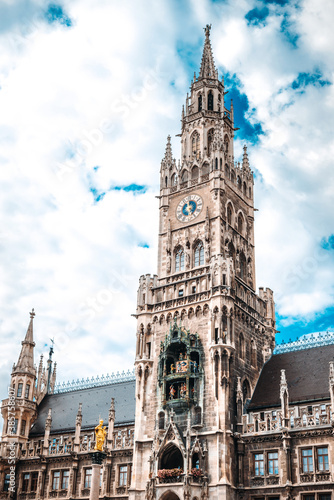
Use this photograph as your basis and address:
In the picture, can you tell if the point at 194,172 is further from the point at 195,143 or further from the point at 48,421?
the point at 48,421

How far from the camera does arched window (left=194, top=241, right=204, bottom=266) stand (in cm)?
5417

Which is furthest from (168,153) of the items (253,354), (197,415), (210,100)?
(197,415)

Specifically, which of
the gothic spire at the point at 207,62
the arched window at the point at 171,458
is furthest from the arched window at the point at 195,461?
the gothic spire at the point at 207,62

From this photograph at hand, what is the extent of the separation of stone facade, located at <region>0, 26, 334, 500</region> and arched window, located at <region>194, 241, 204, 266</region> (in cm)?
18

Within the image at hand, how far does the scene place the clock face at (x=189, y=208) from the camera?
5616 centimetres

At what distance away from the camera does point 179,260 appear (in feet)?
182

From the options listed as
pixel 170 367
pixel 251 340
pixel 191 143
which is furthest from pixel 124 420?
pixel 191 143

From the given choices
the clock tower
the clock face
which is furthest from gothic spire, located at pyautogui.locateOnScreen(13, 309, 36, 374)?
the clock face

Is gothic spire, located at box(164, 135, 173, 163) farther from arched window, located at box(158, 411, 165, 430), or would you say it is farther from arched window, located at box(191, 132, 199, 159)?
arched window, located at box(158, 411, 165, 430)

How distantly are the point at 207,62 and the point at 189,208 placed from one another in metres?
19.4

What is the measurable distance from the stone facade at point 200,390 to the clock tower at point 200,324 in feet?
0.34

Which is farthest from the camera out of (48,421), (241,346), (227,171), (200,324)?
(48,421)

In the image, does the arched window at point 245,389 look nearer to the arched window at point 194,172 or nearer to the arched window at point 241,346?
the arched window at point 241,346

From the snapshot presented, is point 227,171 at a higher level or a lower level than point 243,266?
higher
